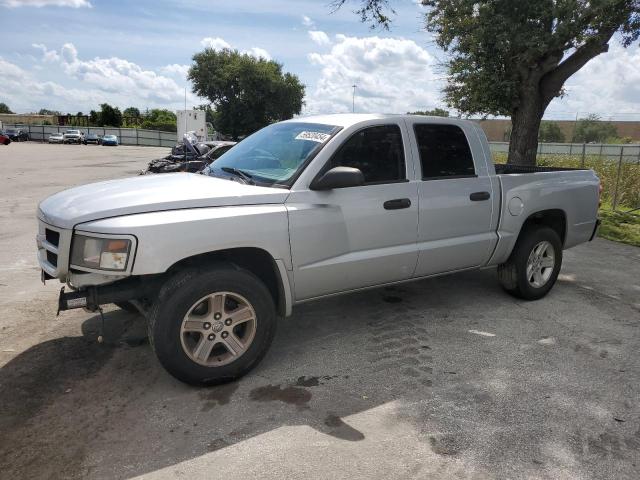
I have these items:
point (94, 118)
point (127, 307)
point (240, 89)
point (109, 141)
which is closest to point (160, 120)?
point (94, 118)

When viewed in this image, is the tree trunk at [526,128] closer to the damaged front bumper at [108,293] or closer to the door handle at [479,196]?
the door handle at [479,196]

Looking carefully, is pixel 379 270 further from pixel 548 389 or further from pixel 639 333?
pixel 639 333

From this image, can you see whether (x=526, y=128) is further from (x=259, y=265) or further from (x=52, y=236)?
(x=52, y=236)

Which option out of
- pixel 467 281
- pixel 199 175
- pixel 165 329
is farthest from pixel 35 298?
pixel 467 281

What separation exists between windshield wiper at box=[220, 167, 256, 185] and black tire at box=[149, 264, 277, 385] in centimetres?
74

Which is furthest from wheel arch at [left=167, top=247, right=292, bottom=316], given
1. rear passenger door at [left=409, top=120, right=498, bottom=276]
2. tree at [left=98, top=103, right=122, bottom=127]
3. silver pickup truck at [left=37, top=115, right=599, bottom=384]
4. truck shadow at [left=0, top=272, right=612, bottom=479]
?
tree at [left=98, top=103, right=122, bottom=127]

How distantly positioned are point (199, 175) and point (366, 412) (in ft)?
7.87

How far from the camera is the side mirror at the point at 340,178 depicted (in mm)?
3699

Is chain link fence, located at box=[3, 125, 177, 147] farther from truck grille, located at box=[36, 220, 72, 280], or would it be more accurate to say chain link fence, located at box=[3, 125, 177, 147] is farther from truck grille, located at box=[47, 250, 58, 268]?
truck grille, located at box=[47, 250, 58, 268]

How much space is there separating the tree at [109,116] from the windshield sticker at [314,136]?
252 ft

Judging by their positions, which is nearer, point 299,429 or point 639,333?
point 299,429

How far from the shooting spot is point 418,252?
439cm

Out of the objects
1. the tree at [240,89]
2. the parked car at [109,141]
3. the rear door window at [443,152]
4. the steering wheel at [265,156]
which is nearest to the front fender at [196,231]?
the steering wheel at [265,156]

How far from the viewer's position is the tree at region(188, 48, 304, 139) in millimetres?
52375
